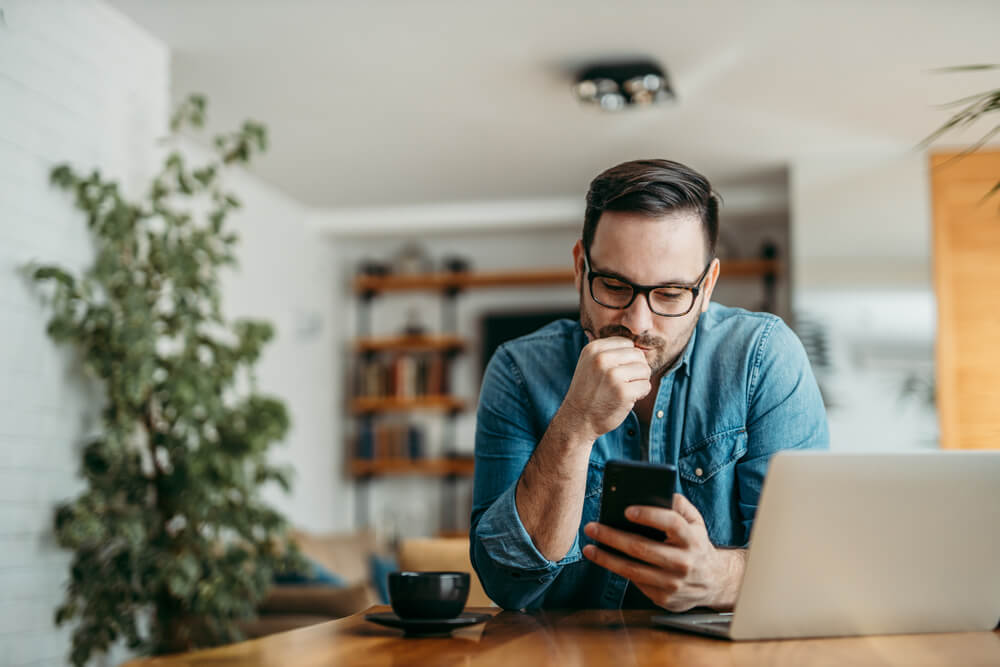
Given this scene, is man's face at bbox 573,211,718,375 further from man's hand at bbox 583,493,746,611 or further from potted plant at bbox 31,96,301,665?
potted plant at bbox 31,96,301,665

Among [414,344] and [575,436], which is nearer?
[575,436]

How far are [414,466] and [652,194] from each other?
5.08 meters

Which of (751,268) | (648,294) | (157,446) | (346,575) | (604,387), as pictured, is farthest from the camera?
(751,268)

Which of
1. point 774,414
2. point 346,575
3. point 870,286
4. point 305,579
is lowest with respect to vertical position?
point 346,575

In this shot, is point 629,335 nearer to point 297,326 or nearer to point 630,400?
point 630,400

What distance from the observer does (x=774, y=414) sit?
1455mm

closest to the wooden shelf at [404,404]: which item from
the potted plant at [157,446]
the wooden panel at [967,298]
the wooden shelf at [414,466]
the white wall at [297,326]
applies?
the white wall at [297,326]

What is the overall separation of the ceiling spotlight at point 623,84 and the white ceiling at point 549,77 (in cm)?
8

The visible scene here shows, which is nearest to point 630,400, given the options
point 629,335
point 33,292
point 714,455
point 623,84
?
point 629,335

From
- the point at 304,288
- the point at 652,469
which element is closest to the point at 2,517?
the point at 652,469

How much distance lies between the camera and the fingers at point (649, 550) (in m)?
1.09

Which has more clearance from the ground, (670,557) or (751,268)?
(751,268)

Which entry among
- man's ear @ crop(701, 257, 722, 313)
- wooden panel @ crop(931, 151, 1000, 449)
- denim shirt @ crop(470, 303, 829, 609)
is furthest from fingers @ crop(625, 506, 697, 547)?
wooden panel @ crop(931, 151, 1000, 449)

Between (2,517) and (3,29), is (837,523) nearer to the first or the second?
(2,517)
